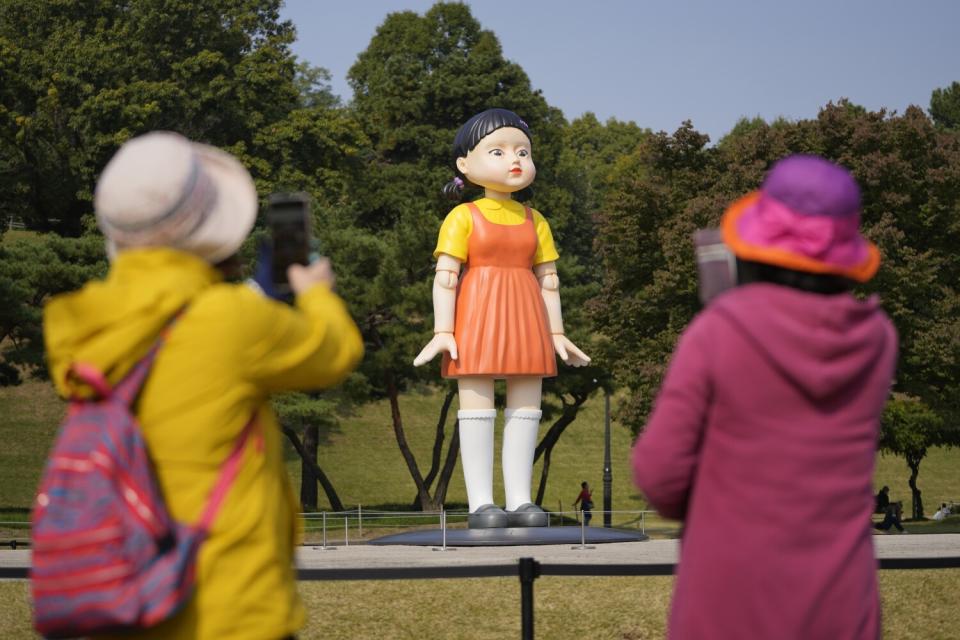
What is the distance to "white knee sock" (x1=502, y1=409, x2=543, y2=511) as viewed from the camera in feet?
37.0

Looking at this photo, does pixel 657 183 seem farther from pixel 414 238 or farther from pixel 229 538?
pixel 229 538

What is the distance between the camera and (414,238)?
27469mm

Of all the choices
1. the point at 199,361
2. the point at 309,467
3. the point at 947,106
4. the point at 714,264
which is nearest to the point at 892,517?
the point at 309,467

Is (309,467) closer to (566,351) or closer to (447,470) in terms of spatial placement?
(447,470)

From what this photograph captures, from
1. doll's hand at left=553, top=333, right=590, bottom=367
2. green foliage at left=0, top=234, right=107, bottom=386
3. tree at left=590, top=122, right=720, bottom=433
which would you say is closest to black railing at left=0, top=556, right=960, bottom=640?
doll's hand at left=553, top=333, right=590, bottom=367

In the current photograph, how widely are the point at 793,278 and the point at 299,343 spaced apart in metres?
1.19

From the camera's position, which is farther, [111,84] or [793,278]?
[111,84]

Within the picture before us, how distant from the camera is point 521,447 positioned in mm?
11344

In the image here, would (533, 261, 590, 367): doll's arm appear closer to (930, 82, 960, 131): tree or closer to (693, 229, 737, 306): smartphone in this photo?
(693, 229, 737, 306): smartphone

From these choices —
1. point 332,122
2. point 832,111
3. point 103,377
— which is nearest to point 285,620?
point 103,377

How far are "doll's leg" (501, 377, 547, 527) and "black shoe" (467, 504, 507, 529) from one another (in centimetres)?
8

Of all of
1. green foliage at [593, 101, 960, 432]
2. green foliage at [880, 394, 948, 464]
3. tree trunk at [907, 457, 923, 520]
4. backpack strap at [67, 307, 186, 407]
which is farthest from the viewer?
tree trunk at [907, 457, 923, 520]

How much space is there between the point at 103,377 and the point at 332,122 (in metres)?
41.3

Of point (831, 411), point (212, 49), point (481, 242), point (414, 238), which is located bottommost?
point (831, 411)
